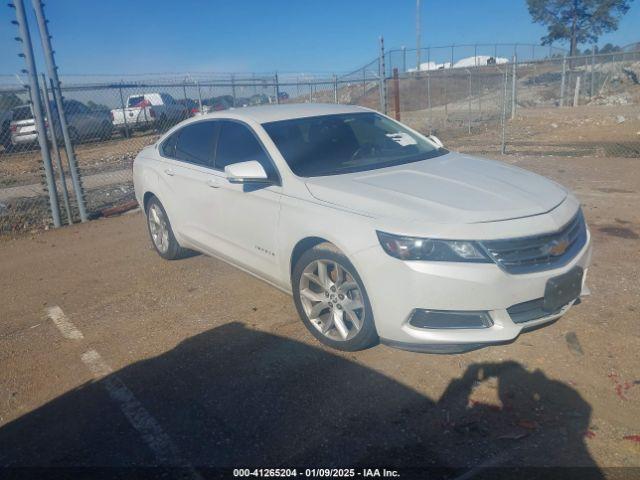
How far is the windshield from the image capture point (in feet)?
14.0

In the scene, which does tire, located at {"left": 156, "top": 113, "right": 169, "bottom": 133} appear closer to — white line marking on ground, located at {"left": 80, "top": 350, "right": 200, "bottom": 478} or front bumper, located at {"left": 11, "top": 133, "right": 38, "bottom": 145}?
front bumper, located at {"left": 11, "top": 133, "right": 38, "bottom": 145}

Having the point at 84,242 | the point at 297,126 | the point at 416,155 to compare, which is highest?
the point at 297,126

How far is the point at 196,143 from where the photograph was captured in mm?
5309

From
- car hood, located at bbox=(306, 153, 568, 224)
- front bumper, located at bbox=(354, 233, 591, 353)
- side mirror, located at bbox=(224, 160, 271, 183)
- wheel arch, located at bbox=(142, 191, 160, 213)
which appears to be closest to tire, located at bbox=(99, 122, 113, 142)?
wheel arch, located at bbox=(142, 191, 160, 213)

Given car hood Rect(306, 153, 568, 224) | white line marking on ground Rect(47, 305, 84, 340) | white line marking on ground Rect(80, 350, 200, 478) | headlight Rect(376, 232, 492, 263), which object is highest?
car hood Rect(306, 153, 568, 224)

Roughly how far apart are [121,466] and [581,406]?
96.2 inches

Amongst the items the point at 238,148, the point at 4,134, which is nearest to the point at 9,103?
the point at 4,134

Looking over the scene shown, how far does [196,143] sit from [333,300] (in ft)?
8.04

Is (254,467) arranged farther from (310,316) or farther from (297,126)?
(297,126)

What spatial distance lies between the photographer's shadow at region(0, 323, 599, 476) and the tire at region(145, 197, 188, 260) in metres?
2.27

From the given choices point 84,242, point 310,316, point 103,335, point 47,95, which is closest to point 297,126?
point 310,316

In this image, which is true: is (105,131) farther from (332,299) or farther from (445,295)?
(445,295)

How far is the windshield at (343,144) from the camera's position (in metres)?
4.25

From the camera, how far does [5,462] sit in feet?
9.38
